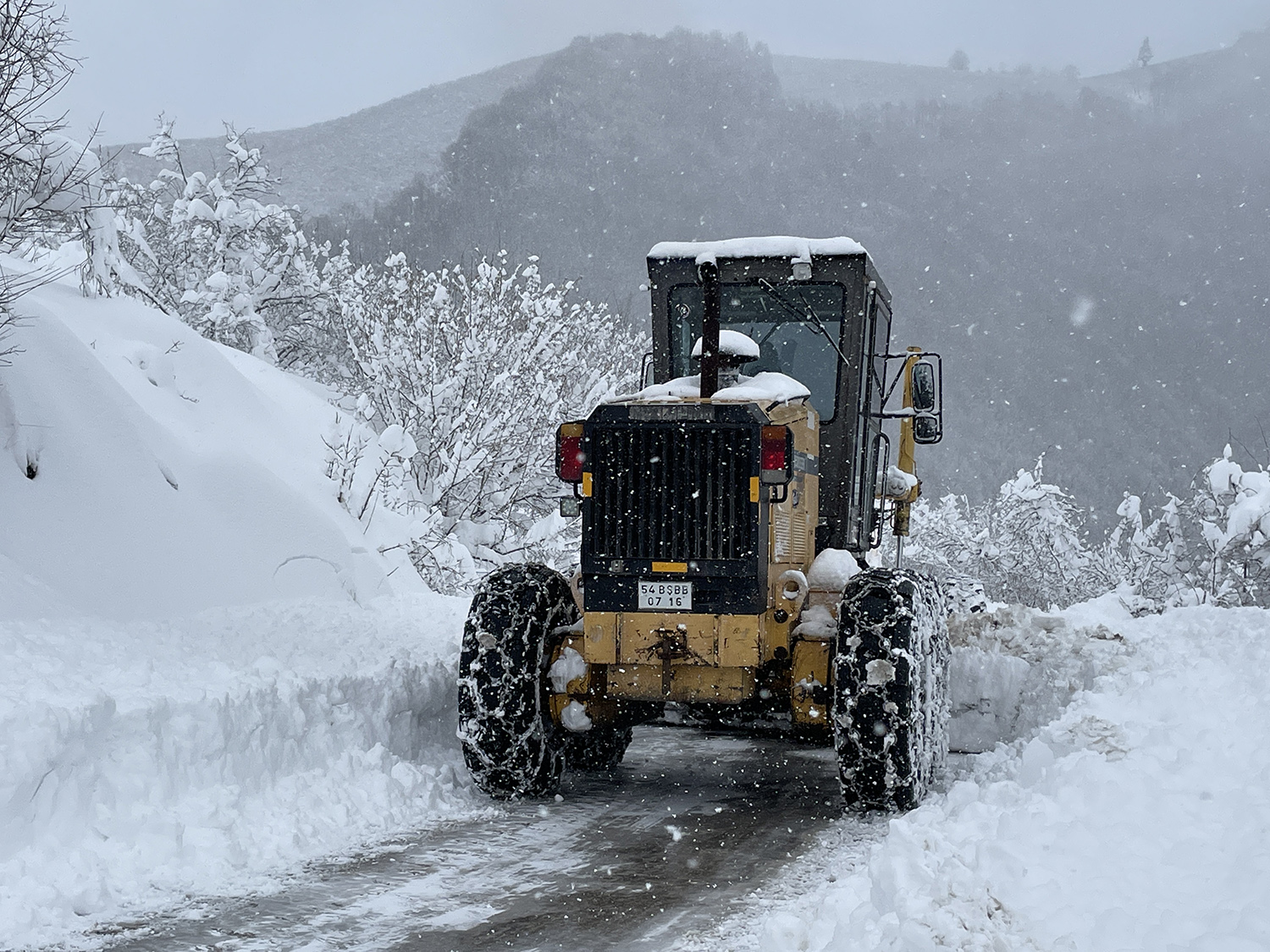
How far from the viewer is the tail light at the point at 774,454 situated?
5988 millimetres

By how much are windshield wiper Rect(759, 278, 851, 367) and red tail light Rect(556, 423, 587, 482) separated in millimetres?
1832

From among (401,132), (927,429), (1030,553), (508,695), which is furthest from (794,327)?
(401,132)

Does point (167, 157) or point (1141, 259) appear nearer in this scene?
point (167, 157)

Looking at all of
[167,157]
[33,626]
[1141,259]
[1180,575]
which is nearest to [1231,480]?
[1180,575]

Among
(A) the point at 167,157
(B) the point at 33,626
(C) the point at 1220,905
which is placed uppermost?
(A) the point at 167,157

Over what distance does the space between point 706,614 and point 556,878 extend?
1534 mm

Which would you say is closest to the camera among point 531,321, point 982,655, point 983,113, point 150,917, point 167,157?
point 150,917

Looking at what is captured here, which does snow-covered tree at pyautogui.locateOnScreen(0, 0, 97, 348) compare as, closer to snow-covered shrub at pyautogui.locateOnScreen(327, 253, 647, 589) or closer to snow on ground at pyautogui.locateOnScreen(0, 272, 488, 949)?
snow on ground at pyautogui.locateOnScreen(0, 272, 488, 949)

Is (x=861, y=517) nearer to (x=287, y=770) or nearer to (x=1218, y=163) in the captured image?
(x=287, y=770)

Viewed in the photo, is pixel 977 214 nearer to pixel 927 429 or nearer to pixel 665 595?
pixel 927 429

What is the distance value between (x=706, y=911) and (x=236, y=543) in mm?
5170

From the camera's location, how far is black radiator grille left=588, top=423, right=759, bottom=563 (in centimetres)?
600

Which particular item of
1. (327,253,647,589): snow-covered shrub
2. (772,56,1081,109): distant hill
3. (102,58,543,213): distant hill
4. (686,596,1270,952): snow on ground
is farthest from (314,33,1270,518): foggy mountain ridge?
(686,596,1270,952): snow on ground

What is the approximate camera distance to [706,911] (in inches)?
181
